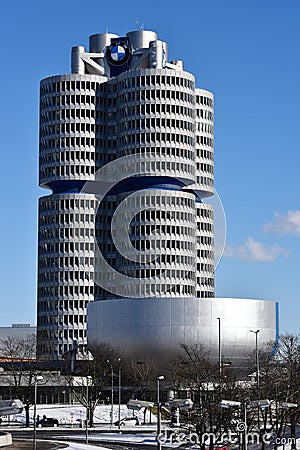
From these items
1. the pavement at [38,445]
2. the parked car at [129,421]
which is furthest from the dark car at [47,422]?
the pavement at [38,445]

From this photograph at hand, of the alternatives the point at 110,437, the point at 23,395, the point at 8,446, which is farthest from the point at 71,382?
the point at 8,446

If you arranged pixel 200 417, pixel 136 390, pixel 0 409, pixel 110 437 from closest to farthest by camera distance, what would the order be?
pixel 0 409 → pixel 200 417 → pixel 110 437 → pixel 136 390

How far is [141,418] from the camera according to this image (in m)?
161

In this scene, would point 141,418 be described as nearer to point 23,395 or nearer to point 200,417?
point 23,395

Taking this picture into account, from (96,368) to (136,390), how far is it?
15.9m

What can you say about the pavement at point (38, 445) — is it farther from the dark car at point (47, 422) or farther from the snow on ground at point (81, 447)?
the dark car at point (47, 422)

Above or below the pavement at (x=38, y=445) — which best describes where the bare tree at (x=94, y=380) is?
above

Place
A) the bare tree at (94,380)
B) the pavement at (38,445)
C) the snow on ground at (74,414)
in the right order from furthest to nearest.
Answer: the snow on ground at (74,414)
the bare tree at (94,380)
the pavement at (38,445)

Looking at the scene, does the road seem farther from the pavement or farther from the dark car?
the dark car

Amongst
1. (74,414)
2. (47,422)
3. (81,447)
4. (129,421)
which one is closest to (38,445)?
(81,447)

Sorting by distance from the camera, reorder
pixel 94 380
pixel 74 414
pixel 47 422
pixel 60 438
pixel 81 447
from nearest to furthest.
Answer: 1. pixel 81 447
2. pixel 60 438
3. pixel 47 422
4. pixel 94 380
5. pixel 74 414

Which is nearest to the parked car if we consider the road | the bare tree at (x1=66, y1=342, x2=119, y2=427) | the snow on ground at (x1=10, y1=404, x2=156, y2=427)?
the bare tree at (x1=66, y1=342, x2=119, y2=427)

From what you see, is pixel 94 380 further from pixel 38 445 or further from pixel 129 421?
pixel 38 445

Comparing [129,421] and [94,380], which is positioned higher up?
[94,380]
